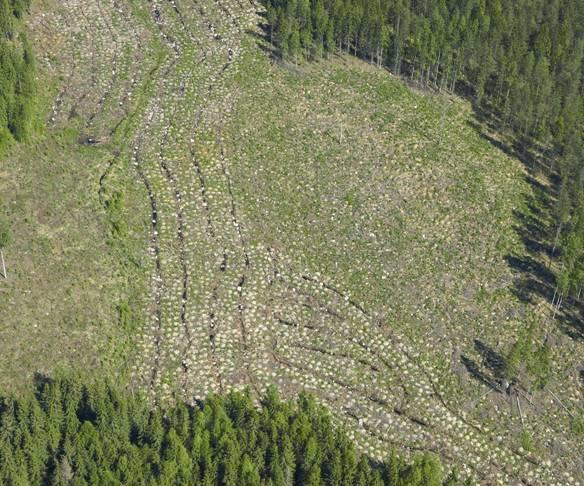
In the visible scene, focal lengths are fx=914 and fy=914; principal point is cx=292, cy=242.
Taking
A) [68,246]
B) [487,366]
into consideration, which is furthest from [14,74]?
[487,366]

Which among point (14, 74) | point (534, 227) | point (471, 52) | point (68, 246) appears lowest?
point (68, 246)

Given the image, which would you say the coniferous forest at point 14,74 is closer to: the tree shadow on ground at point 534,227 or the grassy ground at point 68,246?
the grassy ground at point 68,246

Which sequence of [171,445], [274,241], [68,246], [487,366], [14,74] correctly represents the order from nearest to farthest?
[171,445]
[68,246]
[487,366]
[274,241]
[14,74]

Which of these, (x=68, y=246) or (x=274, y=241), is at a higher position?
(x=274, y=241)

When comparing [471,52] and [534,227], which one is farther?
[471,52]

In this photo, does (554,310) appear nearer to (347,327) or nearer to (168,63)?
(347,327)

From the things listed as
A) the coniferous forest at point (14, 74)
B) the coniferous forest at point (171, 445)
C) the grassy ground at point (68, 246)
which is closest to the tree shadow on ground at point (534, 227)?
the coniferous forest at point (171, 445)

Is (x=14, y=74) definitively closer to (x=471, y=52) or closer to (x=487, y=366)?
(x=487, y=366)

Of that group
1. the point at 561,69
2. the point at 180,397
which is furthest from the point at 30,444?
the point at 561,69
